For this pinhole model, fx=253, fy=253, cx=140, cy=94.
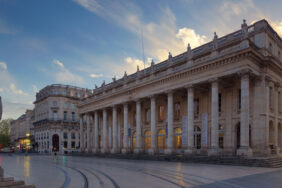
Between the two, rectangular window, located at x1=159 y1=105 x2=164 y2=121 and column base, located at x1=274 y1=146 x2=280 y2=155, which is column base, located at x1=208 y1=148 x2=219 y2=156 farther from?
rectangular window, located at x1=159 y1=105 x2=164 y2=121

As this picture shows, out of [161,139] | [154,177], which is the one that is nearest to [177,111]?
[161,139]

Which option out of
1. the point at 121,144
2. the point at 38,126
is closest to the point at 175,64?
the point at 121,144

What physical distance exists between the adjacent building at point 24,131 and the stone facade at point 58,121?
10185 mm

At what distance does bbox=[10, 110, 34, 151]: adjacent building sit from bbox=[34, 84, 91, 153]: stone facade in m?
10.2

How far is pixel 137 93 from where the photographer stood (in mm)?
40188

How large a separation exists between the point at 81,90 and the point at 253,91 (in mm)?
70222

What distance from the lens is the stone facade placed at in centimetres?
8075

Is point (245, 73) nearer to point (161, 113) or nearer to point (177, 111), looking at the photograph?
point (177, 111)

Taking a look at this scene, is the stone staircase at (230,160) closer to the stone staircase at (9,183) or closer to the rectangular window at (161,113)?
the rectangular window at (161,113)

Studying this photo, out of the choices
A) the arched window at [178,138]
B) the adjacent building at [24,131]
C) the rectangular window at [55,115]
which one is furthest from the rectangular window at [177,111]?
the adjacent building at [24,131]

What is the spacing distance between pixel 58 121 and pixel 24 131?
147 ft

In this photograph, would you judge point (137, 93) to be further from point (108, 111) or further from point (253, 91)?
point (253, 91)

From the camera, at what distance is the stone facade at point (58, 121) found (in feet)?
265

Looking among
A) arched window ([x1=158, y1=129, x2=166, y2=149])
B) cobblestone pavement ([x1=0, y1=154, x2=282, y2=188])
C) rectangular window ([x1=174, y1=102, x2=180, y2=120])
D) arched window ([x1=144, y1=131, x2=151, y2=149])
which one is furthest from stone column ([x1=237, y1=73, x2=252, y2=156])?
arched window ([x1=144, y1=131, x2=151, y2=149])
